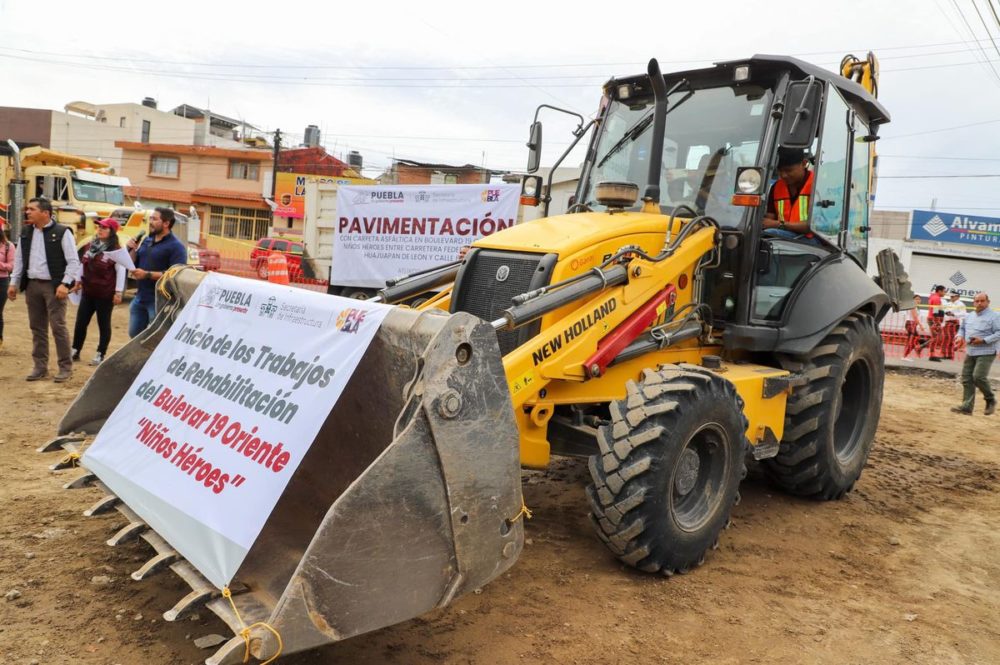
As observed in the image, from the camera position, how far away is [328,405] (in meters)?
3.10

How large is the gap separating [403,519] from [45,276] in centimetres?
685

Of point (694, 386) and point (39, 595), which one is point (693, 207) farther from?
point (39, 595)

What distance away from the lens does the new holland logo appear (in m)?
38.8

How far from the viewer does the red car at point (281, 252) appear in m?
16.9

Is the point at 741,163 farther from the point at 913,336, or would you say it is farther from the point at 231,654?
the point at 913,336

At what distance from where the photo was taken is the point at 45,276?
7930mm

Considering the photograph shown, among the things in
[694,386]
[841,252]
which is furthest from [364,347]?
[841,252]

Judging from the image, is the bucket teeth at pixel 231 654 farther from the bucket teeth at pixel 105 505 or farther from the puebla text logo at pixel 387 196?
the puebla text logo at pixel 387 196

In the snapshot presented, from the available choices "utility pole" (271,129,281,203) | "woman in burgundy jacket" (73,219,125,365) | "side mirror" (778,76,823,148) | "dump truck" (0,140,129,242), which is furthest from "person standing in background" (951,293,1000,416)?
"utility pole" (271,129,281,203)

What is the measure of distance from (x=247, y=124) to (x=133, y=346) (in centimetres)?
5215

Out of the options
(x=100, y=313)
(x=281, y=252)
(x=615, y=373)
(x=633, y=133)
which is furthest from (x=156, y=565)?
(x=281, y=252)

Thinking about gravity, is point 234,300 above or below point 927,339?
above

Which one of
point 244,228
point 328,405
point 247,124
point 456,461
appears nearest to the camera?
point 456,461

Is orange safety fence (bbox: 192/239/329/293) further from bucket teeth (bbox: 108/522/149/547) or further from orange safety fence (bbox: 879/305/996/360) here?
orange safety fence (bbox: 879/305/996/360)
